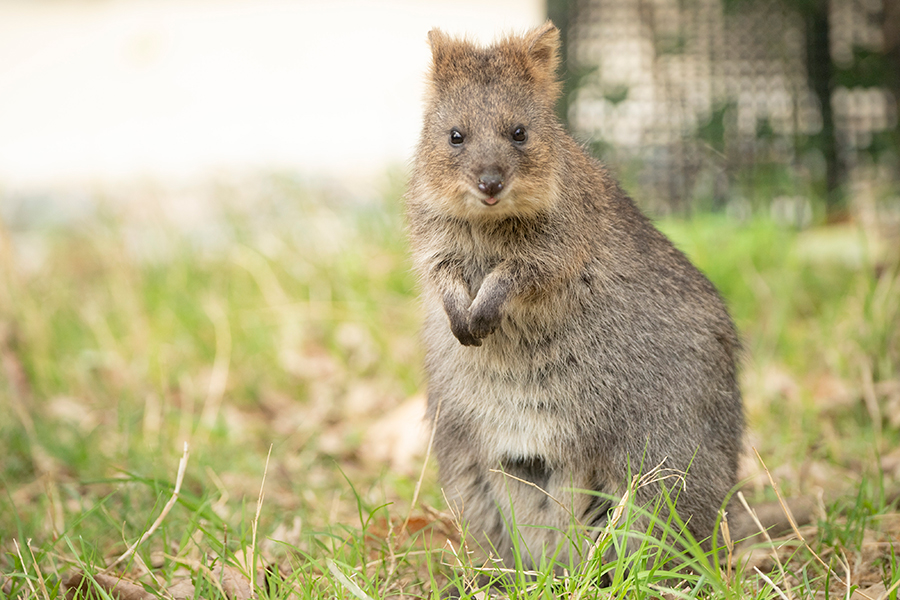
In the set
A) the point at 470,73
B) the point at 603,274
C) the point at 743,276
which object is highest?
the point at 470,73

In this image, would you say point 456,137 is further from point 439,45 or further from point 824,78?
point 824,78

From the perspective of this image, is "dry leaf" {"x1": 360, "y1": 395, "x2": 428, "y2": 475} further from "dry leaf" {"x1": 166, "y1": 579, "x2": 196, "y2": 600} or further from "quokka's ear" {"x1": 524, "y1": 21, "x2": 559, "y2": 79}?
"quokka's ear" {"x1": 524, "y1": 21, "x2": 559, "y2": 79}

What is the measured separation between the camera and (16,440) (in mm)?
4766

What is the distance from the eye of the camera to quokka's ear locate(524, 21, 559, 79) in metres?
3.27

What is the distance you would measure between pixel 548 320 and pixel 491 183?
0.58 meters

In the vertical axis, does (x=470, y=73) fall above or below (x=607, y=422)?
above

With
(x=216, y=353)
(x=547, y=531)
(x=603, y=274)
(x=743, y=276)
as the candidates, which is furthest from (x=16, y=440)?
(x=743, y=276)

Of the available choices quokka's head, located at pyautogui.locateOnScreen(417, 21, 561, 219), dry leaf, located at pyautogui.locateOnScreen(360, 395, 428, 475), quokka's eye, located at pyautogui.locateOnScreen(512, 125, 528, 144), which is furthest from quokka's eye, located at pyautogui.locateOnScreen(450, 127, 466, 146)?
dry leaf, located at pyautogui.locateOnScreen(360, 395, 428, 475)

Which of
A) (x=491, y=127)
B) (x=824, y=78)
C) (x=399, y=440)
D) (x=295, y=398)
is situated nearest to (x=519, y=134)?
(x=491, y=127)

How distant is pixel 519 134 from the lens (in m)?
3.08

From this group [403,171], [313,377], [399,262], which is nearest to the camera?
[313,377]

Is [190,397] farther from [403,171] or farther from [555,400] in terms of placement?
[555,400]

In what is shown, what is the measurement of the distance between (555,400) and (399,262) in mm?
3588

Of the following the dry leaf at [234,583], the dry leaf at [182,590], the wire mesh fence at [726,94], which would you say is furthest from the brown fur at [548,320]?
the wire mesh fence at [726,94]
